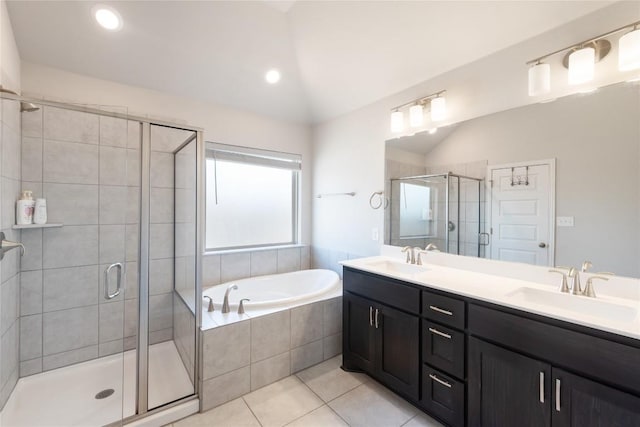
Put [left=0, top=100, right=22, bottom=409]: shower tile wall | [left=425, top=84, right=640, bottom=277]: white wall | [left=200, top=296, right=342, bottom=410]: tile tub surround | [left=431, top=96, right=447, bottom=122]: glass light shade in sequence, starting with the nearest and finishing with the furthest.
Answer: [left=425, top=84, right=640, bottom=277]: white wall, [left=0, top=100, right=22, bottom=409]: shower tile wall, [left=200, top=296, right=342, bottom=410]: tile tub surround, [left=431, top=96, right=447, bottom=122]: glass light shade

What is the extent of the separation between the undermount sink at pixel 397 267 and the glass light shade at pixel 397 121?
1.20 metres

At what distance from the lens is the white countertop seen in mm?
1104

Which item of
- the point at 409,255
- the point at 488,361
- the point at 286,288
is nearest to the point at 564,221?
the point at 488,361

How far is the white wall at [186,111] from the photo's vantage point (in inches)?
81.5

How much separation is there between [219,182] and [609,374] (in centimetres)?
305

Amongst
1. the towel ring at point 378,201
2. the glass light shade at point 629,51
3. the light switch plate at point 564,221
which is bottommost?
the light switch plate at point 564,221

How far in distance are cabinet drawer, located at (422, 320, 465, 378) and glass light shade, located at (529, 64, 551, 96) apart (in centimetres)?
150

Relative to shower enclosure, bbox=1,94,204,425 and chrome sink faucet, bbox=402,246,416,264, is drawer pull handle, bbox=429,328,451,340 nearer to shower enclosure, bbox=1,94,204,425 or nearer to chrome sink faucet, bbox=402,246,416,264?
chrome sink faucet, bbox=402,246,416,264

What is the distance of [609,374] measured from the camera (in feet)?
3.48

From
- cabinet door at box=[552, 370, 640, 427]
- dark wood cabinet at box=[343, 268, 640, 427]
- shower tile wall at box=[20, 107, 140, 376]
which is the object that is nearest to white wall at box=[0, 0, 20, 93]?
shower tile wall at box=[20, 107, 140, 376]

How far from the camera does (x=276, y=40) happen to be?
8.16 feet

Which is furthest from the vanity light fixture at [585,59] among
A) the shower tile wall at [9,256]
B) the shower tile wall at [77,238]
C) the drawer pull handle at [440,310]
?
the shower tile wall at [9,256]

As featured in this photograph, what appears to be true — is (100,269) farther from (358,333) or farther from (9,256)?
(358,333)

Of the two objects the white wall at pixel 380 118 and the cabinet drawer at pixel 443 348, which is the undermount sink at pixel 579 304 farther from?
the white wall at pixel 380 118
